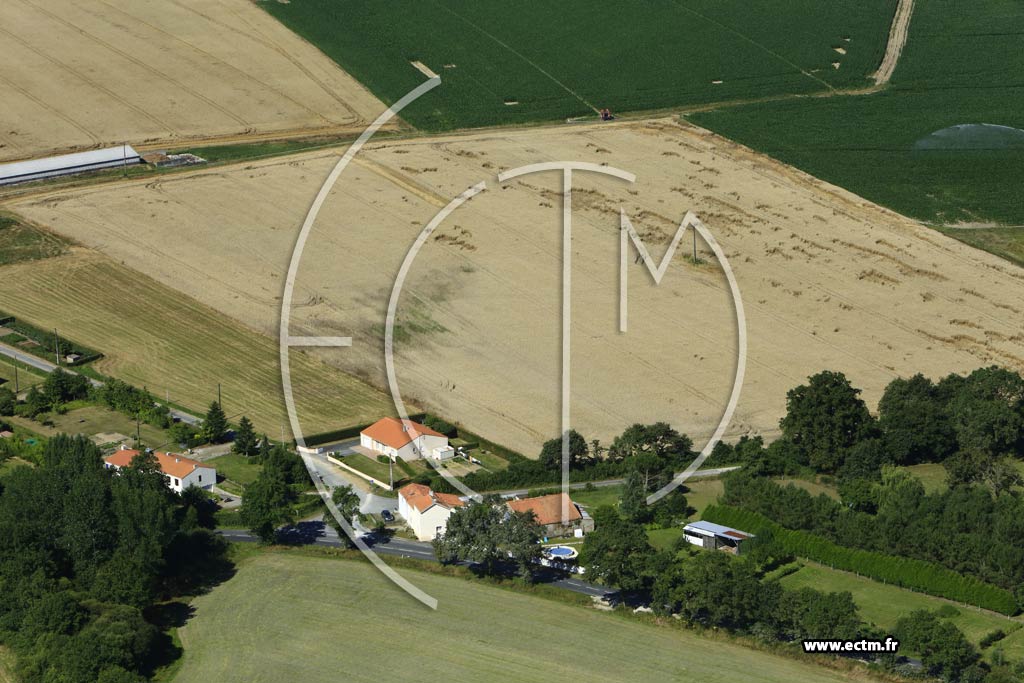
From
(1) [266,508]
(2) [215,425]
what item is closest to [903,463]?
(1) [266,508]

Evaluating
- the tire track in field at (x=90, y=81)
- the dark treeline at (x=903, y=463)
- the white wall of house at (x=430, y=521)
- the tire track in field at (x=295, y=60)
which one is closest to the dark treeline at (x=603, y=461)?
the dark treeline at (x=903, y=463)

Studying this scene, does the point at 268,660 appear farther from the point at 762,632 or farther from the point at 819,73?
the point at 819,73

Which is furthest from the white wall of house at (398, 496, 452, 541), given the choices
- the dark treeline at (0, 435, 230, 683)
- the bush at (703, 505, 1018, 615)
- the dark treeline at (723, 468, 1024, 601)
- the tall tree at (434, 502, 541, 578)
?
the dark treeline at (723, 468, 1024, 601)

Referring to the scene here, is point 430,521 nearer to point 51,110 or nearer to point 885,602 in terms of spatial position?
point 885,602

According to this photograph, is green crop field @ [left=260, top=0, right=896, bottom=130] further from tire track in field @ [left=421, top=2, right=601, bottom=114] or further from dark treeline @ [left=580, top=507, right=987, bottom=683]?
dark treeline @ [left=580, top=507, right=987, bottom=683]

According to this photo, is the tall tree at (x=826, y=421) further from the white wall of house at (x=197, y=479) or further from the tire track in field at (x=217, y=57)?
the tire track in field at (x=217, y=57)

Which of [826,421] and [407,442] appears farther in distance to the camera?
[407,442]
